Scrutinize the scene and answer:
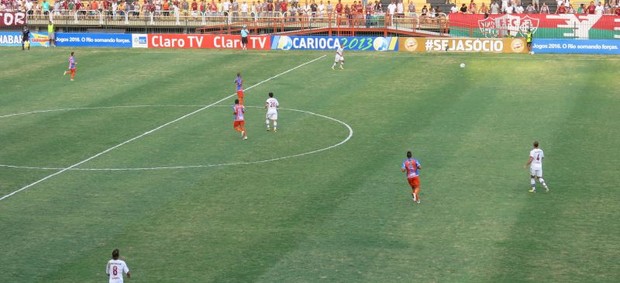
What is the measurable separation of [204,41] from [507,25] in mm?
20792

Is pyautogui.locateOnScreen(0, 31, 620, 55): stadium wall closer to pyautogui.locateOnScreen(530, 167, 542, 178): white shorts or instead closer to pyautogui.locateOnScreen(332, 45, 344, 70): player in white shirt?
pyautogui.locateOnScreen(332, 45, 344, 70): player in white shirt

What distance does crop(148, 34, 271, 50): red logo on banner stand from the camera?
75.9 m

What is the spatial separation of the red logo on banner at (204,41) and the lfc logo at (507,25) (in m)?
15.0

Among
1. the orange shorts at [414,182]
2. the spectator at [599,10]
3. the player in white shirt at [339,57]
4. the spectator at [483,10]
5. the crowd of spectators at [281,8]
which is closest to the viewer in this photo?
the orange shorts at [414,182]

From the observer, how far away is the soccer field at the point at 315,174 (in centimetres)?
3011

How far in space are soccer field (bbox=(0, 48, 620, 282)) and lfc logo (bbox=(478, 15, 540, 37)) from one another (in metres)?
9.07

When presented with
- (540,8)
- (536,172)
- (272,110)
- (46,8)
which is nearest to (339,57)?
(272,110)

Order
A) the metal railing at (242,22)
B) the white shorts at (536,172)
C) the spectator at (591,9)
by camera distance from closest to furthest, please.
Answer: the white shorts at (536,172) < the spectator at (591,9) < the metal railing at (242,22)

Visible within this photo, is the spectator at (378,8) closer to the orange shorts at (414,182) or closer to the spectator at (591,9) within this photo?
the spectator at (591,9)

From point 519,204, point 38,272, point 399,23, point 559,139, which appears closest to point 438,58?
point 399,23

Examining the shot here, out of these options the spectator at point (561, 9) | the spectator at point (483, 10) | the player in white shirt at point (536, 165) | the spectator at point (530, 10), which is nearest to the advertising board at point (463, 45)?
the spectator at point (483, 10)

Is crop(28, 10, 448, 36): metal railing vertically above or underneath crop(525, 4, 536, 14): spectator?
underneath

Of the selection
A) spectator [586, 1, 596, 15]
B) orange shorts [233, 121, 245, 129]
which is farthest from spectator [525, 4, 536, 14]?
orange shorts [233, 121, 245, 129]

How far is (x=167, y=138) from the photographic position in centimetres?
4672
